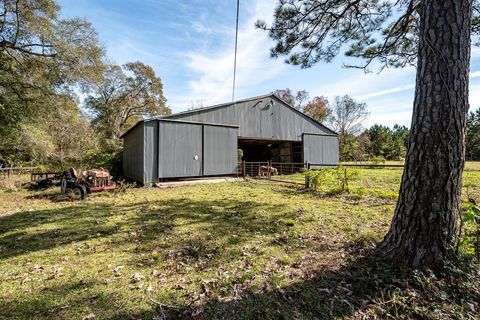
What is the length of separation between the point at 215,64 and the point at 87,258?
9.69 metres

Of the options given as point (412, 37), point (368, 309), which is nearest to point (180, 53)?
point (412, 37)

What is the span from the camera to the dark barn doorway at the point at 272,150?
1761 centimetres

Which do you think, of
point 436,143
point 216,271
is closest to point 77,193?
point 216,271

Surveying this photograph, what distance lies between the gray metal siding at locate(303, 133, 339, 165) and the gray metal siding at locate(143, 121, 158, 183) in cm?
1047

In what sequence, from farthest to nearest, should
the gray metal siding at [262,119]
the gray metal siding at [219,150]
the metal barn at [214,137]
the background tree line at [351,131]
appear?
the background tree line at [351,131] → the gray metal siding at [262,119] → the gray metal siding at [219,150] → the metal barn at [214,137]

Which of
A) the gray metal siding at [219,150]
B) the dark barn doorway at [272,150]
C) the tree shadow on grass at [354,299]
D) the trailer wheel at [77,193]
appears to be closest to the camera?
the tree shadow on grass at [354,299]

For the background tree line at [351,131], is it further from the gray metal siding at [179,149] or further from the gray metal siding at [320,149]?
the gray metal siding at [179,149]

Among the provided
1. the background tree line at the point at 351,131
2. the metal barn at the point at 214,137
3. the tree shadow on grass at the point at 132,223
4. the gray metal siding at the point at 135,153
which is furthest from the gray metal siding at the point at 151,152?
the background tree line at the point at 351,131

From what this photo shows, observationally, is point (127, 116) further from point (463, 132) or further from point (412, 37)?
point (463, 132)

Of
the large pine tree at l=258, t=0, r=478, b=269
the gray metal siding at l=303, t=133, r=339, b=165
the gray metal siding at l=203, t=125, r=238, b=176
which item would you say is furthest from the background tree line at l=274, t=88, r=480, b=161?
the large pine tree at l=258, t=0, r=478, b=269

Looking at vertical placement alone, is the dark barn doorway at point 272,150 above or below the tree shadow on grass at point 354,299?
above

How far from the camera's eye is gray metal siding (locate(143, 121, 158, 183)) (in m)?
10.7

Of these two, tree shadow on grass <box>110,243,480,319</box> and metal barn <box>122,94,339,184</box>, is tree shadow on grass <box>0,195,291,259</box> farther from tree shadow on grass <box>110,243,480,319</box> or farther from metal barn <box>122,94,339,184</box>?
metal barn <box>122,94,339,184</box>

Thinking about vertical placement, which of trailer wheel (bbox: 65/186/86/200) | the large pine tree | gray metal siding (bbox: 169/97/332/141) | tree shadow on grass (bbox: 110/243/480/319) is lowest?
tree shadow on grass (bbox: 110/243/480/319)
